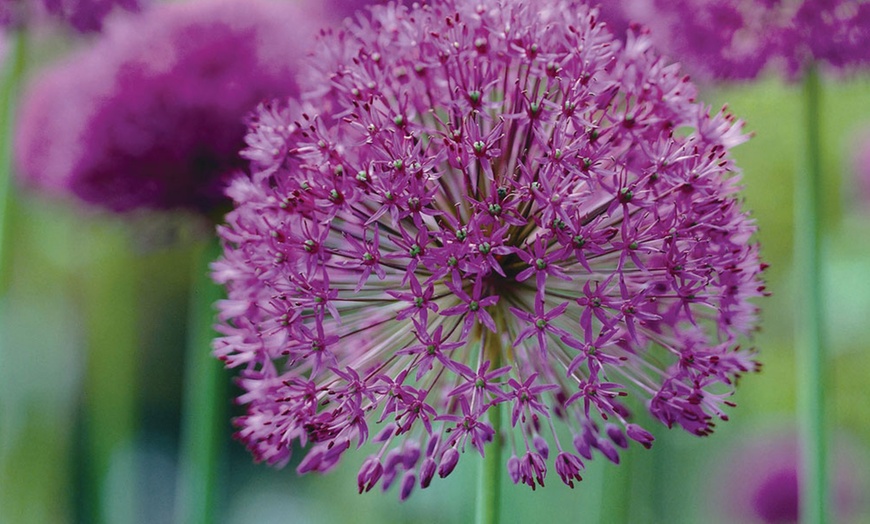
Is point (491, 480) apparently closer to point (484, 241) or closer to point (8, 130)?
point (484, 241)

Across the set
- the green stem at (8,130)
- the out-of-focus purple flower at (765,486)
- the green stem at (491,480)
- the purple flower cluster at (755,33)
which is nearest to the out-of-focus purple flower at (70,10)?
the green stem at (8,130)

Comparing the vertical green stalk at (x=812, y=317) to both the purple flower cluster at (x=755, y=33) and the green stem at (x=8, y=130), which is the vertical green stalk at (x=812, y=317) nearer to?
the purple flower cluster at (x=755, y=33)

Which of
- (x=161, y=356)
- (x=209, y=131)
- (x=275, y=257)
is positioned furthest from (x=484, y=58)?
(x=161, y=356)

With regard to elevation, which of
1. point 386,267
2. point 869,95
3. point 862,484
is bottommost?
point 862,484

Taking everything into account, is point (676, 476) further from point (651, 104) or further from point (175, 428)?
point (175, 428)

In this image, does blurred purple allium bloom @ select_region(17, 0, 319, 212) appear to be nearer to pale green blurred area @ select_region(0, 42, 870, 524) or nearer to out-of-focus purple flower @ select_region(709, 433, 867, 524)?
pale green blurred area @ select_region(0, 42, 870, 524)
